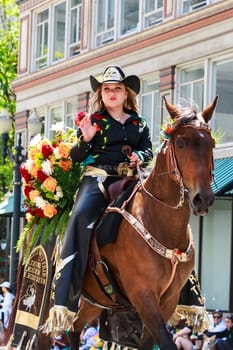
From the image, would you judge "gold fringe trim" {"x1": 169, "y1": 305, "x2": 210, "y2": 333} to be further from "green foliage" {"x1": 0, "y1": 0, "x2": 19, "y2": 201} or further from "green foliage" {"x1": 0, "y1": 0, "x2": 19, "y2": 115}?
"green foliage" {"x1": 0, "y1": 0, "x2": 19, "y2": 115}

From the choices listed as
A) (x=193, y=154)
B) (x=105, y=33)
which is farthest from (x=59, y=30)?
(x=193, y=154)

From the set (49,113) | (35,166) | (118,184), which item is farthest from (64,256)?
(49,113)

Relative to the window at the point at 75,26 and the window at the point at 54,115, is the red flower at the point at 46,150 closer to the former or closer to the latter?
the window at the point at 75,26

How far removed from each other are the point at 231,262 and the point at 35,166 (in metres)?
13.1

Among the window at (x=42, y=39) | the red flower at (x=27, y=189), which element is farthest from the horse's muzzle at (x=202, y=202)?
the window at (x=42, y=39)

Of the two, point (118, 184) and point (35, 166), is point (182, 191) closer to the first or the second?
point (118, 184)

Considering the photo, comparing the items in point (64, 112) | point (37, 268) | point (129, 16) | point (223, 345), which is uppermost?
point (129, 16)

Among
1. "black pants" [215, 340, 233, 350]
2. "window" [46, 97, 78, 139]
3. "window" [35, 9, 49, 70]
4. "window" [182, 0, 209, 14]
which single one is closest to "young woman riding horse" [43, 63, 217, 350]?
"black pants" [215, 340, 233, 350]

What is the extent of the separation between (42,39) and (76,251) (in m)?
24.9

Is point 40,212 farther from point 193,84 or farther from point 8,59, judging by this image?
point 8,59

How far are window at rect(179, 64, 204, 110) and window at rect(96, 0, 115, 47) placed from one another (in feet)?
15.0

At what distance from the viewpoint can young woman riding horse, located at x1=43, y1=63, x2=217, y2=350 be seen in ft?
22.0

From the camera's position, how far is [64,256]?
25.9ft

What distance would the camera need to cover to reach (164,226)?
284 inches
